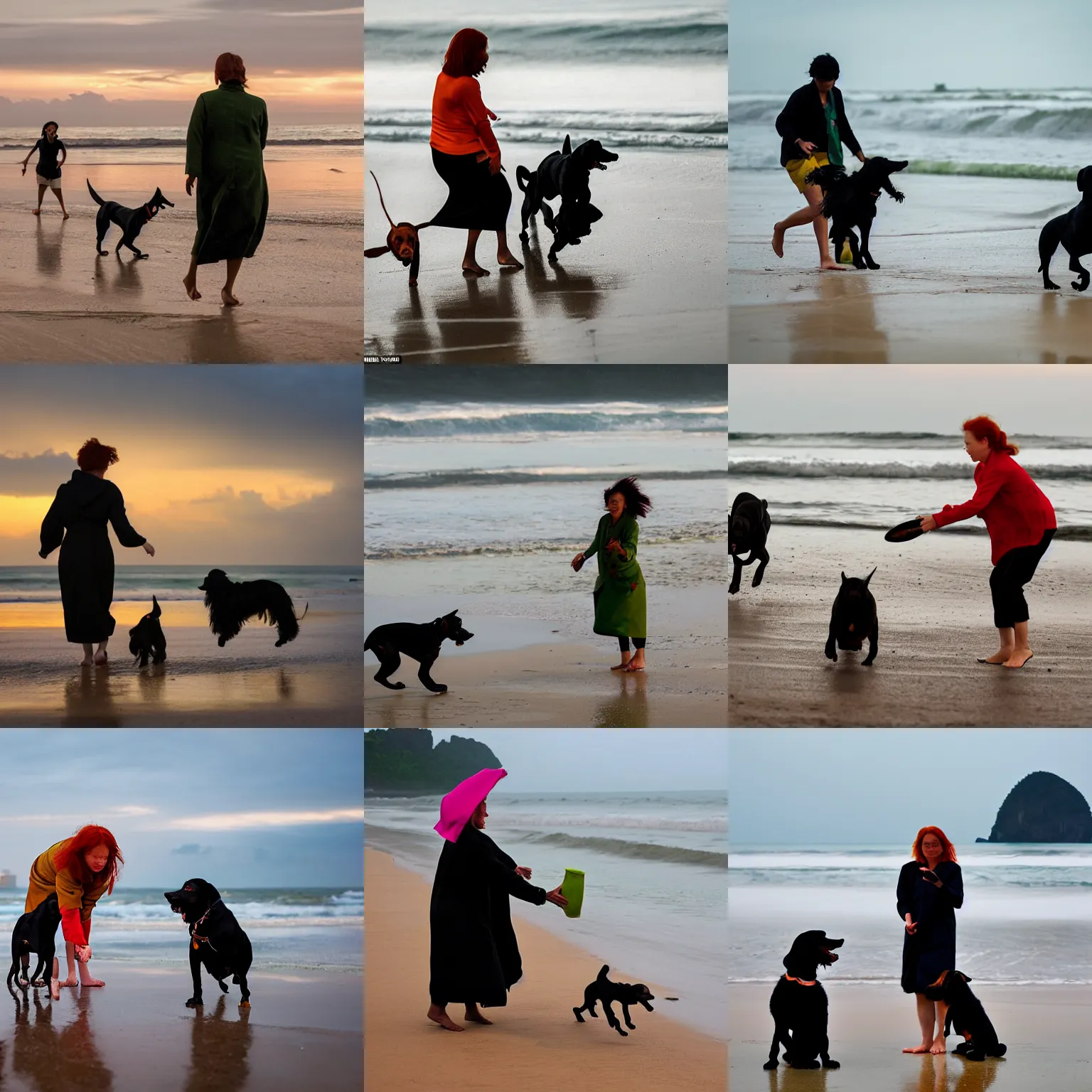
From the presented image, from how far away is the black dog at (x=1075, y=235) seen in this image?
759cm

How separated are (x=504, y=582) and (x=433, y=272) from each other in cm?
185

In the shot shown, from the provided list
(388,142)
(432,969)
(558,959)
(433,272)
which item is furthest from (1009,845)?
(388,142)

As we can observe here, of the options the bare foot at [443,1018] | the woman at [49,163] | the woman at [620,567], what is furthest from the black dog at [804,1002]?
the woman at [49,163]

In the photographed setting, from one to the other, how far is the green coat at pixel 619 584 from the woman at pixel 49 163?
4.07m

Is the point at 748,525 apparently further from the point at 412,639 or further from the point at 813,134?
the point at 813,134

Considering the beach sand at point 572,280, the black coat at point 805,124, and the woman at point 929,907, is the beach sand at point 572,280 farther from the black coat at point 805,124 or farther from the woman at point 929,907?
the woman at point 929,907

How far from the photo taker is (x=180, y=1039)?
6426 millimetres

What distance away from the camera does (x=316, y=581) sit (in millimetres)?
8727

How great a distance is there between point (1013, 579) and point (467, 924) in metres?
3.14

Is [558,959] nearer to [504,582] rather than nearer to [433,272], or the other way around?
[504,582]

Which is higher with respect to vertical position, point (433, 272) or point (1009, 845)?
point (433, 272)

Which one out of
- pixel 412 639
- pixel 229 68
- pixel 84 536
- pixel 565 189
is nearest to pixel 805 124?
pixel 565 189

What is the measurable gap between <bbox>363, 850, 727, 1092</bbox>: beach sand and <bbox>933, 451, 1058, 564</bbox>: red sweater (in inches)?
112

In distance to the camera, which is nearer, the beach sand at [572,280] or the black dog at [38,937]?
the black dog at [38,937]
